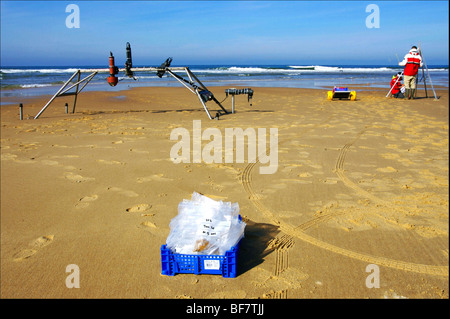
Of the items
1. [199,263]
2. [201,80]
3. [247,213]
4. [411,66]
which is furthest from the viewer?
[201,80]

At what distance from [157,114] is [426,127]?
947 centimetres

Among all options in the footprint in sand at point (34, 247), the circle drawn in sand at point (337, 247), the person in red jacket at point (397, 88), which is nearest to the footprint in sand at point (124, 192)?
the footprint in sand at point (34, 247)

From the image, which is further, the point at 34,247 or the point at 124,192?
the point at 124,192

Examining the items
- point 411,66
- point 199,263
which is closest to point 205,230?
point 199,263

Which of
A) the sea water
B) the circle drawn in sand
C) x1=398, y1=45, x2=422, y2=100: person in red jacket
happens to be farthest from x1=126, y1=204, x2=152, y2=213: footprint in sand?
x1=398, y1=45, x2=422, y2=100: person in red jacket

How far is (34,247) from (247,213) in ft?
8.74

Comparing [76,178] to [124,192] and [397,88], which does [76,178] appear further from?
[397,88]

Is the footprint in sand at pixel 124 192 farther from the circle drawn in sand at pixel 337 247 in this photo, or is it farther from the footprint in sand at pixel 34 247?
the circle drawn in sand at pixel 337 247

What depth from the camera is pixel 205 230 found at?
365 cm

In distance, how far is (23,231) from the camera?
453cm

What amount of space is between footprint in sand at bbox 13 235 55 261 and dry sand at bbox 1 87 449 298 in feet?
0.07

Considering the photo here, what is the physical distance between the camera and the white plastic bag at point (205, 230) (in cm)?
361
